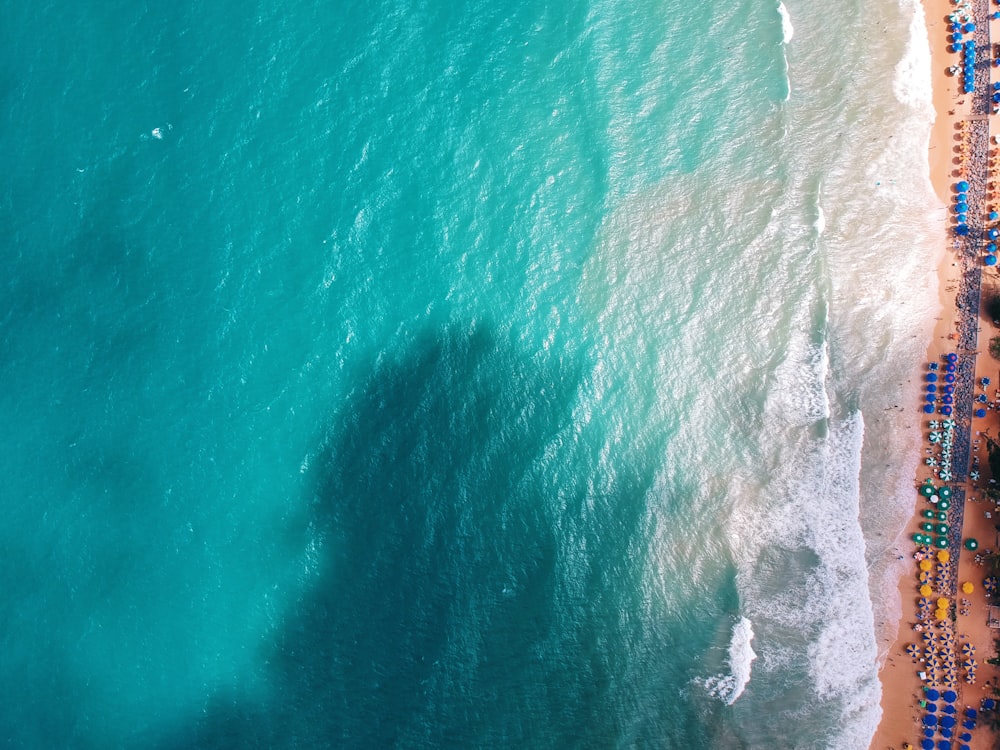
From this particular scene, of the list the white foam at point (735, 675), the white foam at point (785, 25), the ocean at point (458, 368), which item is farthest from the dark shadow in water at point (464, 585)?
the white foam at point (785, 25)

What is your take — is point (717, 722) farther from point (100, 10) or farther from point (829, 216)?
point (100, 10)

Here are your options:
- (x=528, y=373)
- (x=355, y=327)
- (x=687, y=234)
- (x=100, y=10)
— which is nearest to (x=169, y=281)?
(x=355, y=327)

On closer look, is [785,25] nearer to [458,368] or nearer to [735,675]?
[458,368]

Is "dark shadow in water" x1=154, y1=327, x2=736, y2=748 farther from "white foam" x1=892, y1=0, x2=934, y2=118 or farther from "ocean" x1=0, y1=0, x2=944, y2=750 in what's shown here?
"white foam" x1=892, y1=0, x2=934, y2=118

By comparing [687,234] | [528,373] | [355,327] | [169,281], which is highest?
[687,234]

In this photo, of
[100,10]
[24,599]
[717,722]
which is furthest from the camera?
[100,10]
